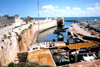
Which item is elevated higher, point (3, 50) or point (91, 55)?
point (3, 50)

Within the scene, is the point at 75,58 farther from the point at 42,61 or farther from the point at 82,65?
the point at 42,61

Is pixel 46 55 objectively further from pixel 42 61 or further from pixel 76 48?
pixel 76 48

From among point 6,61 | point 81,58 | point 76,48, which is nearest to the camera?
point 6,61

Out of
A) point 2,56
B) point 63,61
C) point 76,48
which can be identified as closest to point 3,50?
point 2,56

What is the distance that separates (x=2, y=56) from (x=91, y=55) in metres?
8.65

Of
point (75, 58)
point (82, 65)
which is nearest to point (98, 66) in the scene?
point (82, 65)

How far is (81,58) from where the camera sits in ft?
32.5

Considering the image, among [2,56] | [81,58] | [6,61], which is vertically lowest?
[81,58]

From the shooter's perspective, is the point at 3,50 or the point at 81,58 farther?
the point at 81,58

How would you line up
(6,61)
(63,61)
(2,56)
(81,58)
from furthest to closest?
(81,58) < (63,61) < (6,61) < (2,56)

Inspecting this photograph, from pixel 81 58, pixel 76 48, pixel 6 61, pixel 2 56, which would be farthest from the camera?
pixel 76 48

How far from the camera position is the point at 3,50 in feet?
24.6

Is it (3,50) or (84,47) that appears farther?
(84,47)

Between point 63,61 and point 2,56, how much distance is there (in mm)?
5264
